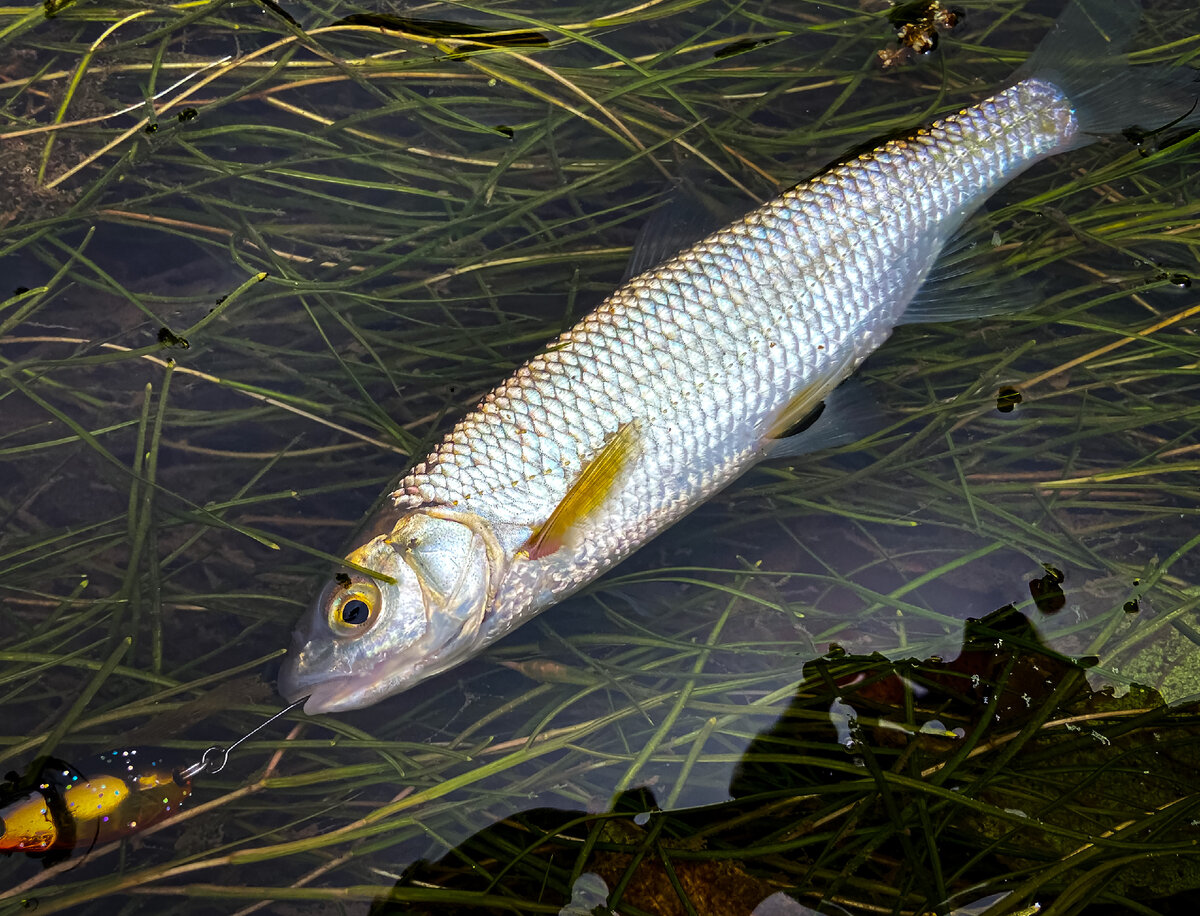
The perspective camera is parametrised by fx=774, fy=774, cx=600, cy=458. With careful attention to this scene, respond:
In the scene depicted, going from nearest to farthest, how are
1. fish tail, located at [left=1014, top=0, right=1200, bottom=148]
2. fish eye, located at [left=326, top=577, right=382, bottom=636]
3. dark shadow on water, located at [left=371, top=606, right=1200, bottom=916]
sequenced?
fish eye, located at [left=326, top=577, right=382, bottom=636]
dark shadow on water, located at [left=371, top=606, right=1200, bottom=916]
fish tail, located at [left=1014, top=0, right=1200, bottom=148]

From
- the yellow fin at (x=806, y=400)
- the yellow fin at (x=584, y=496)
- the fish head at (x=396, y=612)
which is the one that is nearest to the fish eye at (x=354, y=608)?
the fish head at (x=396, y=612)

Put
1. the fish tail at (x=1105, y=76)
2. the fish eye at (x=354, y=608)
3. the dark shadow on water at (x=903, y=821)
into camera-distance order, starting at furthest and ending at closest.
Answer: the fish tail at (x=1105, y=76), the dark shadow on water at (x=903, y=821), the fish eye at (x=354, y=608)

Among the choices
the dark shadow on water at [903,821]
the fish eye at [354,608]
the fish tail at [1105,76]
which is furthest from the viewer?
the fish tail at [1105,76]

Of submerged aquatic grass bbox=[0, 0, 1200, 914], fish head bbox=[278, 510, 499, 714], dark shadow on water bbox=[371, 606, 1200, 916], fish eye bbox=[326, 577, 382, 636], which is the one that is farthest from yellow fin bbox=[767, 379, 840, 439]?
fish eye bbox=[326, 577, 382, 636]

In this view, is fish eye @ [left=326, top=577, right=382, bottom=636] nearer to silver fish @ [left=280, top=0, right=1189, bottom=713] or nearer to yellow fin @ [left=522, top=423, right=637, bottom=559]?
silver fish @ [left=280, top=0, right=1189, bottom=713]

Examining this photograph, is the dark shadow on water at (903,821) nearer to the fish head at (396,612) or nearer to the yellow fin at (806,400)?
the fish head at (396,612)

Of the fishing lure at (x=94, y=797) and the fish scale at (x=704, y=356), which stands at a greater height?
the fish scale at (x=704, y=356)

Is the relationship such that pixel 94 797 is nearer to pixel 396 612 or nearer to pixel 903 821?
pixel 396 612

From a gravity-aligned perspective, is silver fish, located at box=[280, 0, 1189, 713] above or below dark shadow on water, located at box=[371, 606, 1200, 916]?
above

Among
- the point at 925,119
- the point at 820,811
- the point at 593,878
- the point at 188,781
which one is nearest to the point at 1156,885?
the point at 820,811
